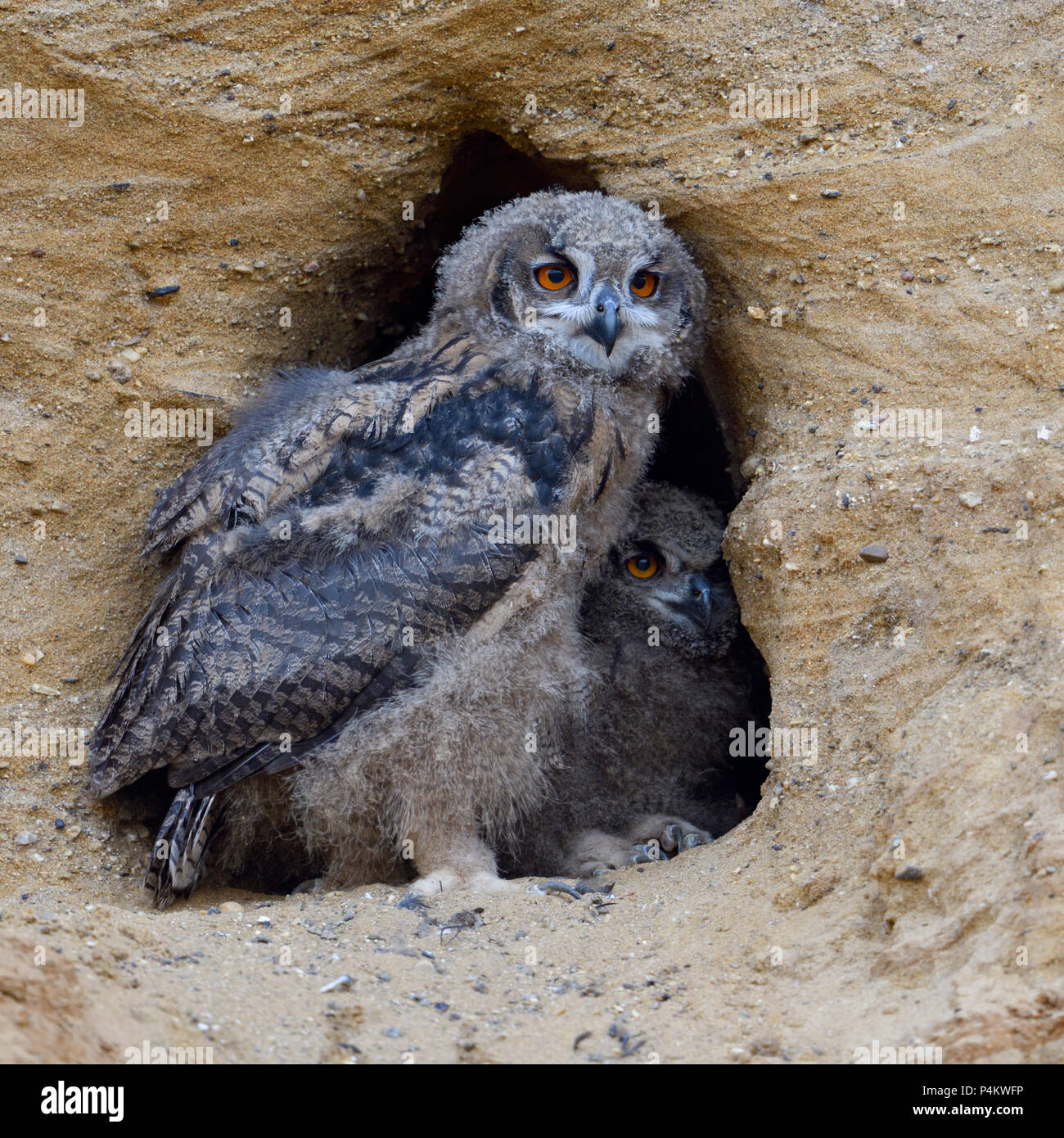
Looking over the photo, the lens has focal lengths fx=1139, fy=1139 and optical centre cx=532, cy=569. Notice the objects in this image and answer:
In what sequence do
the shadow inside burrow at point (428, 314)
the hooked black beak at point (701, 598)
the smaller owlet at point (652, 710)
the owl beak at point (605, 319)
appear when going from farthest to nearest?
the hooked black beak at point (701, 598) < the shadow inside burrow at point (428, 314) < the smaller owlet at point (652, 710) < the owl beak at point (605, 319)

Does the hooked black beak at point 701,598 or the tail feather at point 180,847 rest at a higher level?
the hooked black beak at point 701,598

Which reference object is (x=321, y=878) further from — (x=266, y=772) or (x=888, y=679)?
(x=888, y=679)

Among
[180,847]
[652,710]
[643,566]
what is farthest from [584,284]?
[180,847]

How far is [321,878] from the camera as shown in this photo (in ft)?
15.4

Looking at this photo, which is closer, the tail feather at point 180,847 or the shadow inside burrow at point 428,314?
the tail feather at point 180,847

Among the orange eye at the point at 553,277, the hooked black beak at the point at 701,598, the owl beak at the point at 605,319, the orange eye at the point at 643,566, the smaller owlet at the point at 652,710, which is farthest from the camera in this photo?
the orange eye at the point at 643,566

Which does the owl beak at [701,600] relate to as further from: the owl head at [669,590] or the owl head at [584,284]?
the owl head at [584,284]

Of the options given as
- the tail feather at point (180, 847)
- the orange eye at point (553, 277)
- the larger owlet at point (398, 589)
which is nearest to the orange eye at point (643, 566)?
the larger owlet at point (398, 589)

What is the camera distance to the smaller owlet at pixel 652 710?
4.98m

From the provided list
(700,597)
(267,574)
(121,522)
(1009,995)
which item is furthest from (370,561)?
(1009,995)

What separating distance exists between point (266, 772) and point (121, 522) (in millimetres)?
1325

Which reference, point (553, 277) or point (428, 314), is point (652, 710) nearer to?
point (553, 277)

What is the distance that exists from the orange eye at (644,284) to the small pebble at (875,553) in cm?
157

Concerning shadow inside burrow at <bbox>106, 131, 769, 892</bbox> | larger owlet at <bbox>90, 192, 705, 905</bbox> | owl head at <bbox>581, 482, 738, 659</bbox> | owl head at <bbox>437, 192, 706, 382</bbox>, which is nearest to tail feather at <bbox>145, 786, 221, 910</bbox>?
larger owlet at <bbox>90, 192, 705, 905</bbox>
